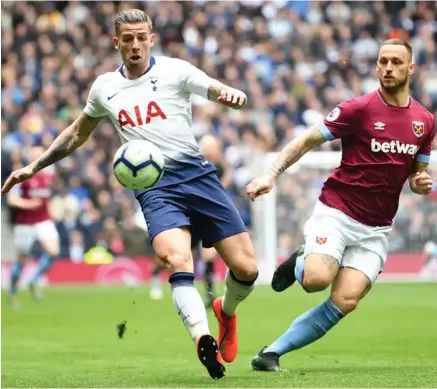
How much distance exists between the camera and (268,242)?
821 inches

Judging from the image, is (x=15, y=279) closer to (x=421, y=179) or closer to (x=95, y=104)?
(x=95, y=104)

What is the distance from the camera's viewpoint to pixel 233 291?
29.6 feet

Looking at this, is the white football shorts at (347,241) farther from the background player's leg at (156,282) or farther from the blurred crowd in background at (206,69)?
the blurred crowd in background at (206,69)

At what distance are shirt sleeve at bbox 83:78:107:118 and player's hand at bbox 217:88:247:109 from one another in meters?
1.08

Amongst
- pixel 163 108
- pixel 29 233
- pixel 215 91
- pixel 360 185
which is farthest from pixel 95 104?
pixel 29 233

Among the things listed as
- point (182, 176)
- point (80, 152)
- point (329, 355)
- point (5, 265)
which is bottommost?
→ point (5, 265)

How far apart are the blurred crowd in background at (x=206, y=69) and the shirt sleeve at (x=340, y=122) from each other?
1254 centimetres

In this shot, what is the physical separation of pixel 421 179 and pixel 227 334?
1962 millimetres

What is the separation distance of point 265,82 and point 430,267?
722 cm

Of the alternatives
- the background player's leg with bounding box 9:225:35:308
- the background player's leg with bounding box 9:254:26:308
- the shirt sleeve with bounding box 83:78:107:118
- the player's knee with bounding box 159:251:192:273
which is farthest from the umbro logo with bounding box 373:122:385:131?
the background player's leg with bounding box 9:225:35:308

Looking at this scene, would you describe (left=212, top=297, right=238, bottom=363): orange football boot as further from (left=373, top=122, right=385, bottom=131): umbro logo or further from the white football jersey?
(left=373, top=122, right=385, bottom=131): umbro logo

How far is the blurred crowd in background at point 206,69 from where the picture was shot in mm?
23125

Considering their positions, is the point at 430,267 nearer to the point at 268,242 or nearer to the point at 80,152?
the point at 268,242

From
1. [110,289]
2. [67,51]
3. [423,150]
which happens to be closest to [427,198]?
[110,289]
